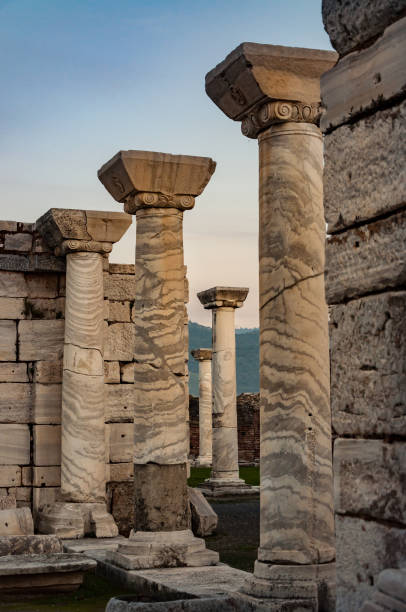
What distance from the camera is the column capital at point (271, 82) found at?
7.05m

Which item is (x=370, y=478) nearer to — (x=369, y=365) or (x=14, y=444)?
(x=369, y=365)

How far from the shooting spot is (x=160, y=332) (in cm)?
979

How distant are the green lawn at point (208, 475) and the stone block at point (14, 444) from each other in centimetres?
928

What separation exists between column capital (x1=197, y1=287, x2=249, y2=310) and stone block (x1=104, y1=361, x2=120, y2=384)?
8.86 m

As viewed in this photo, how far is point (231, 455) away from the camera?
21016 millimetres

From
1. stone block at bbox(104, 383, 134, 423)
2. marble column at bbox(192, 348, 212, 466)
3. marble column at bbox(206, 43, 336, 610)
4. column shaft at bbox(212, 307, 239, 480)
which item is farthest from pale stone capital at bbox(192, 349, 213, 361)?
marble column at bbox(206, 43, 336, 610)

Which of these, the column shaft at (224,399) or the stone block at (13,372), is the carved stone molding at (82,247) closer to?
the stone block at (13,372)

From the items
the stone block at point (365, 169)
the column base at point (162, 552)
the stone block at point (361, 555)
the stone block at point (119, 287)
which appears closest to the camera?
the stone block at point (361, 555)

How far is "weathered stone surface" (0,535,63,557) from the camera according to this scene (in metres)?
9.41

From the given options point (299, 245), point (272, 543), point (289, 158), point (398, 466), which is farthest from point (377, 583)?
point (289, 158)

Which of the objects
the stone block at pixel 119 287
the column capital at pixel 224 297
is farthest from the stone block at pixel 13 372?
the column capital at pixel 224 297

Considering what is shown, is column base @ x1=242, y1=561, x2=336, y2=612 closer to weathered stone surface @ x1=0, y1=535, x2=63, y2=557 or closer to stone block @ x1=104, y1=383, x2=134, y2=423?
weathered stone surface @ x1=0, y1=535, x2=63, y2=557

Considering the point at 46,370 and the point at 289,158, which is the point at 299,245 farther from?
the point at 46,370

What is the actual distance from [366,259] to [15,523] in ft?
24.5
